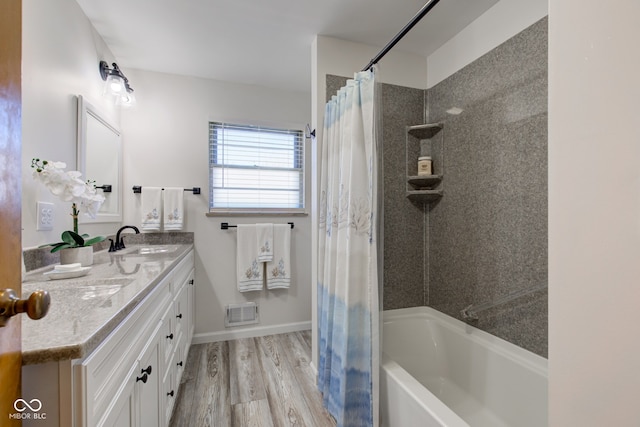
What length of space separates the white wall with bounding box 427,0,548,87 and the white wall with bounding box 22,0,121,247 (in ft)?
7.93

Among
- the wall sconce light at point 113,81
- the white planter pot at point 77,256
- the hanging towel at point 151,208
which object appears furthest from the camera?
the hanging towel at point 151,208

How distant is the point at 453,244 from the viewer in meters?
1.78

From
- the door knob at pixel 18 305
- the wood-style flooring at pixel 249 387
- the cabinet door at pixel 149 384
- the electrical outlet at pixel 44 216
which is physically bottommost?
the wood-style flooring at pixel 249 387

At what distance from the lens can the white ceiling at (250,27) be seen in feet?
5.13

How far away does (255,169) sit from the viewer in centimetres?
259

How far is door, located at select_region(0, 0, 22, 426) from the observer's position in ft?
1.44

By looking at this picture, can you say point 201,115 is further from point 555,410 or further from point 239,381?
point 555,410

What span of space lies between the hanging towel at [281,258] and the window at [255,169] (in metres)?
0.23

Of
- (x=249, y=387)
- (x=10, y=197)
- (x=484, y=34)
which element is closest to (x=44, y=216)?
(x=10, y=197)

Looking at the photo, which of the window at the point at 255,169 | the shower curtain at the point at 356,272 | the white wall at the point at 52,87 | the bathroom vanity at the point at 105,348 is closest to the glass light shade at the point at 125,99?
the white wall at the point at 52,87

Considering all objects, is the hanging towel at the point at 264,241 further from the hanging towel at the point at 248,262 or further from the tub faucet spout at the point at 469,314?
the tub faucet spout at the point at 469,314

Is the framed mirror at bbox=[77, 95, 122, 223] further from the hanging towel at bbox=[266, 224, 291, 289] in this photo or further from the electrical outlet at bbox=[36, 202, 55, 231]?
the hanging towel at bbox=[266, 224, 291, 289]

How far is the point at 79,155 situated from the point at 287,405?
2045mm

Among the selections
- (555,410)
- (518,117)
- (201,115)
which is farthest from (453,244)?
(201,115)
